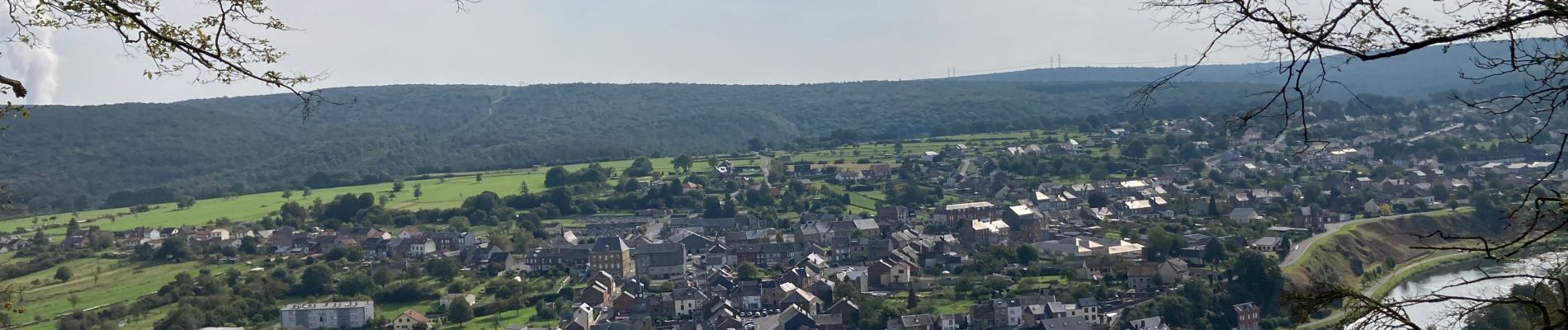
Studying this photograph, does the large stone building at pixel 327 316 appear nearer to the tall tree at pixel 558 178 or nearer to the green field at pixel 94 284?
the green field at pixel 94 284

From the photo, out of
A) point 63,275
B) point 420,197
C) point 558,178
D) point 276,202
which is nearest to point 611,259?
point 63,275

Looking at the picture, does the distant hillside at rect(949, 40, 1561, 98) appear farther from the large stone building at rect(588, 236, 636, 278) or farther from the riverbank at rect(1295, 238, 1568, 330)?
the large stone building at rect(588, 236, 636, 278)

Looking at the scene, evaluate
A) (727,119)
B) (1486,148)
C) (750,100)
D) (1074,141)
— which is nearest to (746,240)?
(1074,141)

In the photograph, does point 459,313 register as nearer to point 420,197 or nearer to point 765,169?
point 420,197

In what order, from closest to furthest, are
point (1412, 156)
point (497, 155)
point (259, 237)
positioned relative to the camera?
point (259, 237)
point (1412, 156)
point (497, 155)

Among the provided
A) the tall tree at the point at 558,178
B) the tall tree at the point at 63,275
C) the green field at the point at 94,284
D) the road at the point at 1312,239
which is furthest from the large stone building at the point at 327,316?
the tall tree at the point at 558,178

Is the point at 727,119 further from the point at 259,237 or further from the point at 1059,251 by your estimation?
the point at 1059,251
